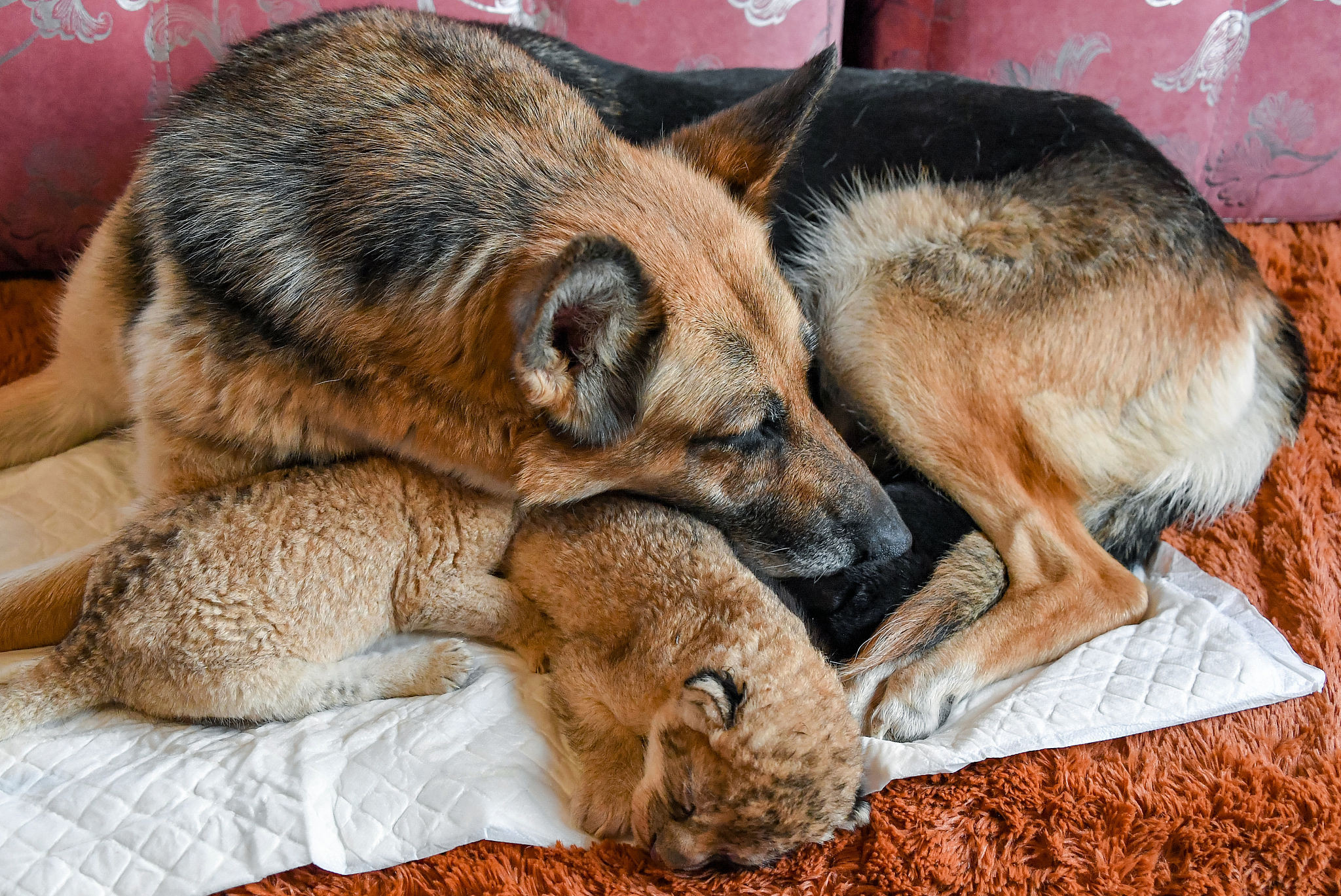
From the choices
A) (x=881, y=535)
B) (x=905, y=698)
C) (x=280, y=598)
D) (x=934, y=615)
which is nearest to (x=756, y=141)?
(x=881, y=535)

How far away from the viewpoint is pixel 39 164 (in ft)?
7.25

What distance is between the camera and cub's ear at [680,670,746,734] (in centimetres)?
131

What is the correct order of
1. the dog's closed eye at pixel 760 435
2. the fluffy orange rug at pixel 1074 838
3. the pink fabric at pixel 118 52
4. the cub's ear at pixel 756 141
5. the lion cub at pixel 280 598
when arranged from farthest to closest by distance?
the pink fabric at pixel 118 52 < the cub's ear at pixel 756 141 < the dog's closed eye at pixel 760 435 < the lion cub at pixel 280 598 < the fluffy orange rug at pixel 1074 838

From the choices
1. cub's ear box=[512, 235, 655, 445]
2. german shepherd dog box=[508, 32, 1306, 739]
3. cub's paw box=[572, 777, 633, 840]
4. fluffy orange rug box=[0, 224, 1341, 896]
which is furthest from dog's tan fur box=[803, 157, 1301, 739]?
cub's paw box=[572, 777, 633, 840]

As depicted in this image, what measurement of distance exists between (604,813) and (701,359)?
0.73 m

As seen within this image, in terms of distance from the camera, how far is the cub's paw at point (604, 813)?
1.34 metres

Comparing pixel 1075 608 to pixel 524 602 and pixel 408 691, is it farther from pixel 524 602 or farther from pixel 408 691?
pixel 408 691

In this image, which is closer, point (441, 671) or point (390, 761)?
point (390, 761)

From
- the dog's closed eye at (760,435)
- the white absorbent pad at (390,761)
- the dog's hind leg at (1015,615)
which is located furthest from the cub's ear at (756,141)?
the white absorbent pad at (390,761)

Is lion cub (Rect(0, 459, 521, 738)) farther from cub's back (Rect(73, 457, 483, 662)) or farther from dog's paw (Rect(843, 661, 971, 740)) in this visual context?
dog's paw (Rect(843, 661, 971, 740))

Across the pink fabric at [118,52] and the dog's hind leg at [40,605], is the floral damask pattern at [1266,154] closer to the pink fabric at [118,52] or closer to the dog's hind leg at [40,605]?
the pink fabric at [118,52]

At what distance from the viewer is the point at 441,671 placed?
5.08ft

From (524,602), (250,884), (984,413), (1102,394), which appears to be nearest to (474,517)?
(524,602)

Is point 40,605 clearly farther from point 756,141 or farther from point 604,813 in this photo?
point 756,141
